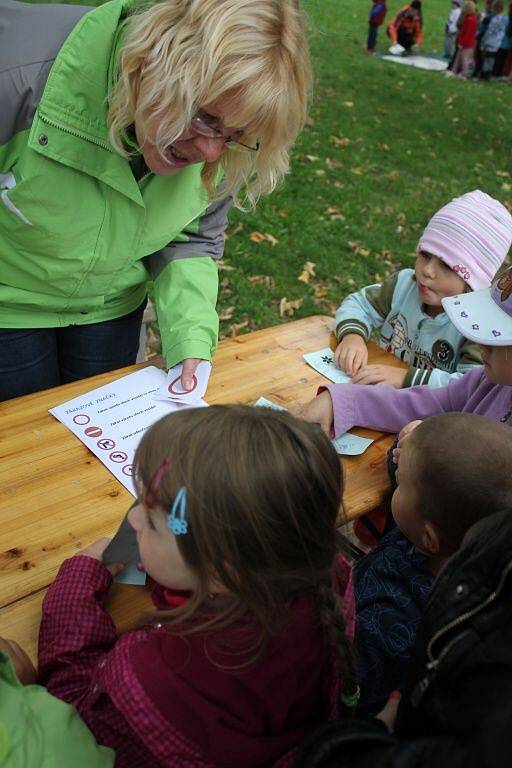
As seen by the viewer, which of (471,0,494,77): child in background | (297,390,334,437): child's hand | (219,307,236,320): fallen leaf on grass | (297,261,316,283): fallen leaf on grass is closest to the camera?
(297,390,334,437): child's hand

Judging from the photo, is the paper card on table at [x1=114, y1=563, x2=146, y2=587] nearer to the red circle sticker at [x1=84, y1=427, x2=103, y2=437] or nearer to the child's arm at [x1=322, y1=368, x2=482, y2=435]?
the red circle sticker at [x1=84, y1=427, x2=103, y2=437]

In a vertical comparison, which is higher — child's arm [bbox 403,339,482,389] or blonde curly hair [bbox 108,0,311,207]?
blonde curly hair [bbox 108,0,311,207]

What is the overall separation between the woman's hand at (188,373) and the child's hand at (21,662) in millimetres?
978

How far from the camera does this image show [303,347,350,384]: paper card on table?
7.79ft

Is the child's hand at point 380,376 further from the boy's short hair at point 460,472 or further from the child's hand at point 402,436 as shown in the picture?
the boy's short hair at point 460,472

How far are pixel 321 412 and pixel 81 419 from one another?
0.72 m

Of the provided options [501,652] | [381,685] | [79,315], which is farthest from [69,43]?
[381,685]

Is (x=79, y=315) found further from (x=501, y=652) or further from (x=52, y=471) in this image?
(x=501, y=652)

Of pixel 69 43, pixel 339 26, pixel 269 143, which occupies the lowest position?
pixel 339 26

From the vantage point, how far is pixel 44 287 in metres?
2.11

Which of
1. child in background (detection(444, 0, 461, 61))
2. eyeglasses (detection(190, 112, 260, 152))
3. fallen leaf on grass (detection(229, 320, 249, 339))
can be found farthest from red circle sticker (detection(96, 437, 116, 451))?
child in background (detection(444, 0, 461, 61))

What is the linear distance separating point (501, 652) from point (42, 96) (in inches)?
65.3

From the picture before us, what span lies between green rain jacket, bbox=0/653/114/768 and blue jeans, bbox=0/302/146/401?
126cm

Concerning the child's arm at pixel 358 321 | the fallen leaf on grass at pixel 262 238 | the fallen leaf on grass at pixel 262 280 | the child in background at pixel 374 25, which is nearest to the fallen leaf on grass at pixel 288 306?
the fallen leaf on grass at pixel 262 280
